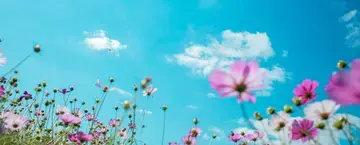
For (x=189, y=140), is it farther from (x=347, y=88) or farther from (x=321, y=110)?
(x=347, y=88)

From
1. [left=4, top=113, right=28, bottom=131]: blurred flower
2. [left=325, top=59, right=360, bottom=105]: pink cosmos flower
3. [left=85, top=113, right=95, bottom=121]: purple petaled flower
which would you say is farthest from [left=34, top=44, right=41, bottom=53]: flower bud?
[left=325, top=59, right=360, bottom=105]: pink cosmos flower

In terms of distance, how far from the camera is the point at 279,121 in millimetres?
1532

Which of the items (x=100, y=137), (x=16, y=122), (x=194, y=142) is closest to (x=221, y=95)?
(x=194, y=142)

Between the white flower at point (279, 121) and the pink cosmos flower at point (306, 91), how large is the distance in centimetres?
10

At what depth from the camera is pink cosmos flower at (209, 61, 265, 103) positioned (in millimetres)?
989

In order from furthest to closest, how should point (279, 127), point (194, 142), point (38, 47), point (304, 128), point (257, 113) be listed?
point (38, 47) → point (194, 142) → point (257, 113) → point (279, 127) → point (304, 128)

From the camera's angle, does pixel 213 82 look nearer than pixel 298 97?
Yes

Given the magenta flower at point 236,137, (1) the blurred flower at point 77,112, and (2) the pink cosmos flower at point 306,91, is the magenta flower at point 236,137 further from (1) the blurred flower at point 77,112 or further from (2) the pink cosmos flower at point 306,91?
(1) the blurred flower at point 77,112

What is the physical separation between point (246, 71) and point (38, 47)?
6.48ft

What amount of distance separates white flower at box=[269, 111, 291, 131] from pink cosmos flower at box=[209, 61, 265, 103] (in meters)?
0.50

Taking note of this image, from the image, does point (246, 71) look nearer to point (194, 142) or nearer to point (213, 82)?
point (213, 82)

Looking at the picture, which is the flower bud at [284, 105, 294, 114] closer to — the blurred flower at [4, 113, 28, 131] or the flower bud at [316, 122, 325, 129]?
the flower bud at [316, 122, 325, 129]

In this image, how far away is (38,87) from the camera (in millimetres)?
3838

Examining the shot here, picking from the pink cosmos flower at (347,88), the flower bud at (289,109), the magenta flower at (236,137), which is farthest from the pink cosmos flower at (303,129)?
the magenta flower at (236,137)
